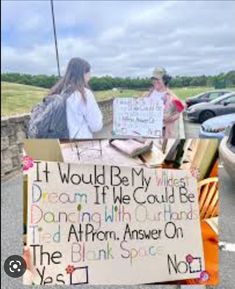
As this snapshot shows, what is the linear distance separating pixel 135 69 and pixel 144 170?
0.38m

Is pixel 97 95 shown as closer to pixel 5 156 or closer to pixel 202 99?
pixel 202 99

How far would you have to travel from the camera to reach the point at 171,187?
1921mm

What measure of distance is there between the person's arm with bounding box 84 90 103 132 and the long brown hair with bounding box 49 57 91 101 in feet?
0.08

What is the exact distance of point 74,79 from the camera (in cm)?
185

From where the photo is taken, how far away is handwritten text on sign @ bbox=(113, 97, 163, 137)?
185 centimetres

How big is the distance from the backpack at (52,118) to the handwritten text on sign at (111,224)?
0.11 meters

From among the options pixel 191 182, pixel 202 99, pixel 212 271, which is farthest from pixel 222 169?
pixel 212 271

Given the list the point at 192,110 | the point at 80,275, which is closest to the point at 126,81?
the point at 192,110

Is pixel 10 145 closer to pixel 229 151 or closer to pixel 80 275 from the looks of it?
pixel 80 275

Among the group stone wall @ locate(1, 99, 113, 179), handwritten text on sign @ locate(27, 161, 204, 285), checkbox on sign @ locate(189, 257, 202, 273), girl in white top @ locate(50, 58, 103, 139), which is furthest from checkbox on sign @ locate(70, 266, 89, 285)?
stone wall @ locate(1, 99, 113, 179)

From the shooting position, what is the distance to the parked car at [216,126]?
1.89 m

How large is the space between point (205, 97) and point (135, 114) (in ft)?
0.91

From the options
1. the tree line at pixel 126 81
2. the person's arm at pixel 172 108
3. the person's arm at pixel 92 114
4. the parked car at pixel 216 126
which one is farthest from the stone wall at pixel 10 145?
the parked car at pixel 216 126

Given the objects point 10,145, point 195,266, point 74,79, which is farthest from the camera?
Answer: point 10,145
